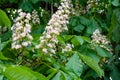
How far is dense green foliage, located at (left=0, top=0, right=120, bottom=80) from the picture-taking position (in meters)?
1.58

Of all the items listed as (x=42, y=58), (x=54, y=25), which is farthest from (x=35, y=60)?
(x=54, y=25)

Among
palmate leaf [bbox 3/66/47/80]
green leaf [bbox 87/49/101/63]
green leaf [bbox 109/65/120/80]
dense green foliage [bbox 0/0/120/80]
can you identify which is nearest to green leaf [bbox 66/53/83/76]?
dense green foliage [bbox 0/0/120/80]

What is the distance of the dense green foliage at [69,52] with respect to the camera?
1581 millimetres

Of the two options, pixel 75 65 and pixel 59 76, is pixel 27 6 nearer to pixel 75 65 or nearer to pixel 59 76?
pixel 75 65

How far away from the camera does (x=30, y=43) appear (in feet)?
5.39

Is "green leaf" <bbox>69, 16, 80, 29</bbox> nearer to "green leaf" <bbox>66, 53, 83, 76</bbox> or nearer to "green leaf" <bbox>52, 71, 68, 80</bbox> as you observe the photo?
"green leaf" <bbox>66, 53, 83, 76</bbox>

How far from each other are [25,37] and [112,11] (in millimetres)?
1372

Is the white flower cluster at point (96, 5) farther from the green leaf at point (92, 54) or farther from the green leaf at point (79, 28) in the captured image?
the green leaf at point (92, 54)

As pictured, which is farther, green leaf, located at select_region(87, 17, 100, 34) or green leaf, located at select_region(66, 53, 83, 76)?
green leaf, located at select_region(87, 17, 100, 34)

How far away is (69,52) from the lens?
184 centimetres

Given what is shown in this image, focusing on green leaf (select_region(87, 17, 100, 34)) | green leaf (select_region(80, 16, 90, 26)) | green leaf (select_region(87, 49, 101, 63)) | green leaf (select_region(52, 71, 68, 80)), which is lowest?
green leaf (select_region(87, 17, 100, 34))

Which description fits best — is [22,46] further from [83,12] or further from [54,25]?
[83,12]

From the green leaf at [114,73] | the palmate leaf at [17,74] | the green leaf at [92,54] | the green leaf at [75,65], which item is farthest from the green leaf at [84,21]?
A: the palmate leaf at [17,74]

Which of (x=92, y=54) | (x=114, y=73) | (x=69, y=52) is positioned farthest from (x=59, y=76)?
(x=114, y=73)
